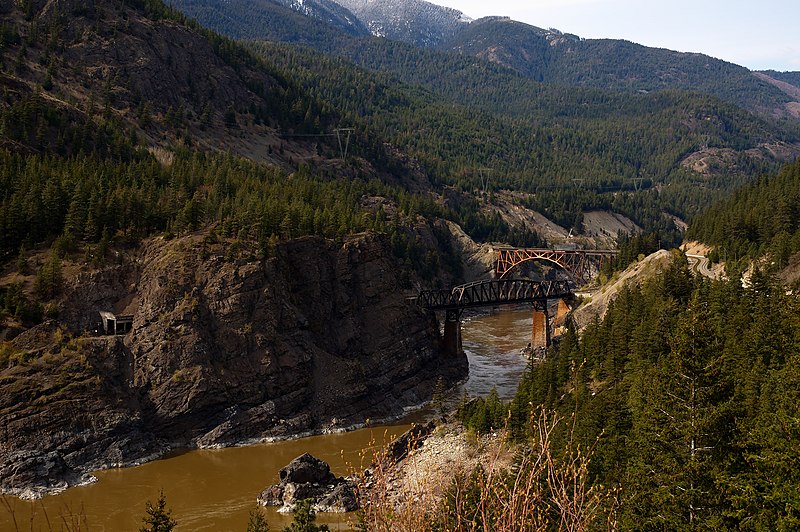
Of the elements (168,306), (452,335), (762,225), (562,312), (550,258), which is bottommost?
(452,335)

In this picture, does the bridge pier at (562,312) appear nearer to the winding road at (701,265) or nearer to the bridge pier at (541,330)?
the bridge pier at (541,330)

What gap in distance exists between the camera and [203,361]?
240 feet

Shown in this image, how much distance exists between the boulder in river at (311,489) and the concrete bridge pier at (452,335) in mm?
42917

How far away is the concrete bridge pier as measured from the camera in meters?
100

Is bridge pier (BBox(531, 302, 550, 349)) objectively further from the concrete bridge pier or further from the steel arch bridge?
the steel arch bridge

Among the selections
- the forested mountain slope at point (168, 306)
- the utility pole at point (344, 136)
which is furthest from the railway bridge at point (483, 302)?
the utility pole at point (344, 136)

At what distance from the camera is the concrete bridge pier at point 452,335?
100 m

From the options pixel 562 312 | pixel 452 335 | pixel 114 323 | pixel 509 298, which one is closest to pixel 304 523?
pixel 114 323

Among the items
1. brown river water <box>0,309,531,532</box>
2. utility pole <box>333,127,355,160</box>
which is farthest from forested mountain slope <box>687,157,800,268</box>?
utility pole <box>333,127,355,160</box>

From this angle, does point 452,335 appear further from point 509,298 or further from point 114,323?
point 114,323

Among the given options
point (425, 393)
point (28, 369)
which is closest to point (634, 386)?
point (425, 393)

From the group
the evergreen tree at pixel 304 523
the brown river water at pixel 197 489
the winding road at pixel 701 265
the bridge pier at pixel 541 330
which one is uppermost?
the winding road at pixel 701 265

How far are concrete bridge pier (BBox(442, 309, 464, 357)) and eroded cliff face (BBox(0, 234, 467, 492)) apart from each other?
9.01 m

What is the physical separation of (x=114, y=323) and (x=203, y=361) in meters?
9.45
